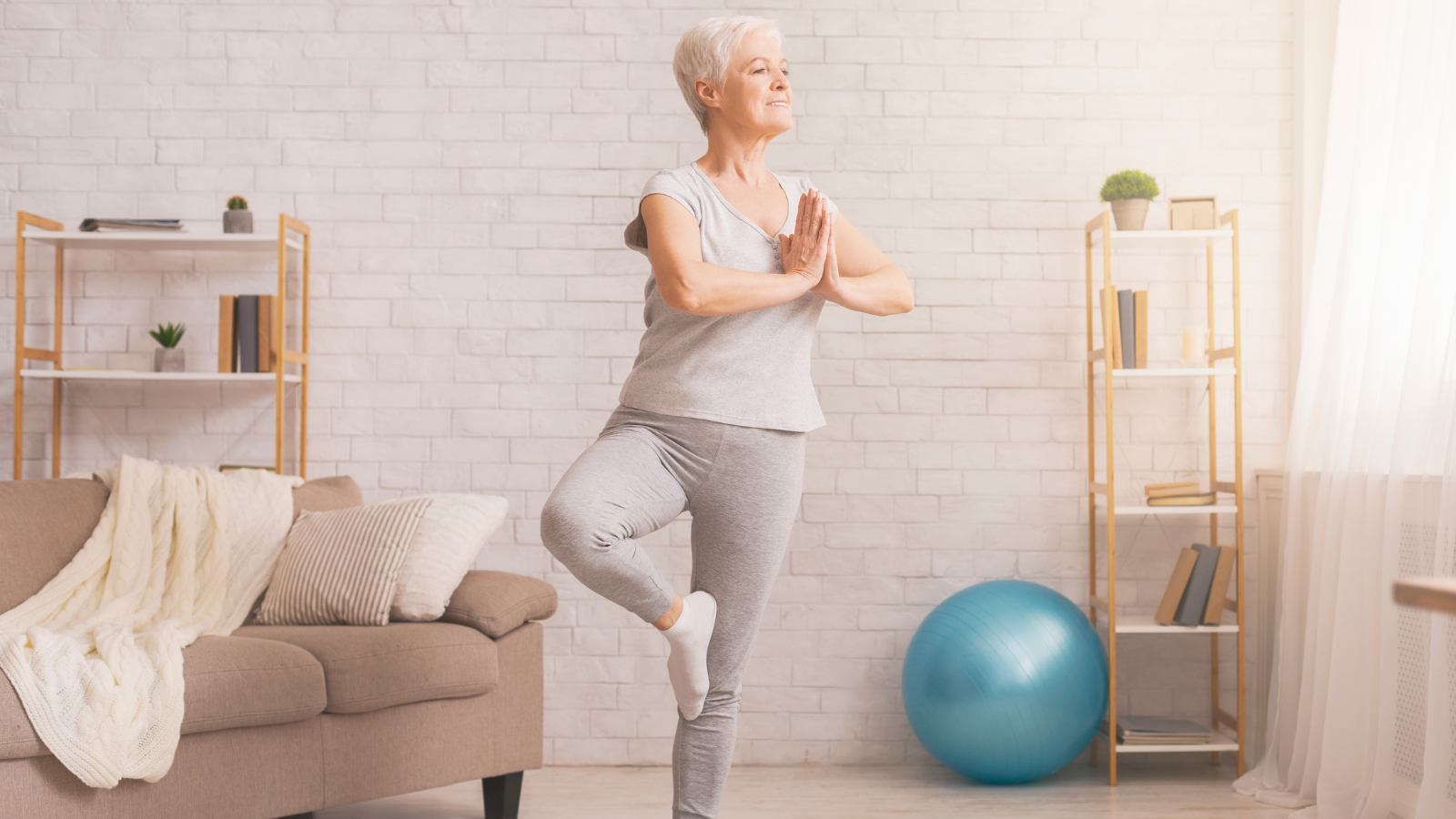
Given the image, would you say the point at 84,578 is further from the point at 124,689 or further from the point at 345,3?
the point at 345,3

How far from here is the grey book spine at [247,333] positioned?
306cm

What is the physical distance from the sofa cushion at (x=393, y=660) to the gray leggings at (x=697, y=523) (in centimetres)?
77

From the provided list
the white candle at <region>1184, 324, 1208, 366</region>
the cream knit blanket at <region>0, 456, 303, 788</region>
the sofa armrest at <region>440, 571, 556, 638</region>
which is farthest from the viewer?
the white candle at <region>1184, 324, 1208, 366</region>

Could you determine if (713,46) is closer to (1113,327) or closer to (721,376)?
(721,376)

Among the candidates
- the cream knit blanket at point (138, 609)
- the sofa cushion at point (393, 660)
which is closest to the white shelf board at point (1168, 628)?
the sofa cushion at point (393, 660)

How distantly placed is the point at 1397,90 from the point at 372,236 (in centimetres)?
283

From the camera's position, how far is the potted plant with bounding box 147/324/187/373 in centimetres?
310

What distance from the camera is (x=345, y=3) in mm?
3297

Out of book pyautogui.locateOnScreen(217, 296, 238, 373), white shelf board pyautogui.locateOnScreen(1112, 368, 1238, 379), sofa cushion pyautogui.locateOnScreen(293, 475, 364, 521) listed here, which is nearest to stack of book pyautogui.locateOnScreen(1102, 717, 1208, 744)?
white shelf board pyautogui.locateOnScreen(1112, 368, 1238, 379)

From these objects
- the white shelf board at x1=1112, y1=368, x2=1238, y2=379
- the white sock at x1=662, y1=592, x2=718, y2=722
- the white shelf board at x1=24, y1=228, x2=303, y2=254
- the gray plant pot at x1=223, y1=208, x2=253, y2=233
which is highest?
the gray plant pot at x1=223, y1=208, x2=253, y2=233

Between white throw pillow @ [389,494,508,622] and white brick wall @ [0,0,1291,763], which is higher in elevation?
white brick wall @ [0,0,1291,763]

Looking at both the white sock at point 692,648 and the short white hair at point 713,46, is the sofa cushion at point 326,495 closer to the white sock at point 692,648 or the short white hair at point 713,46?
the white sock at point 692,648

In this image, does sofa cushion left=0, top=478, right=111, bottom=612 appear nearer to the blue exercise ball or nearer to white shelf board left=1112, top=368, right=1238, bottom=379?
the blue exercise ball

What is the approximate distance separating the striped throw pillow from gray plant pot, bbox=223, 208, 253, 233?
40.4 inches
